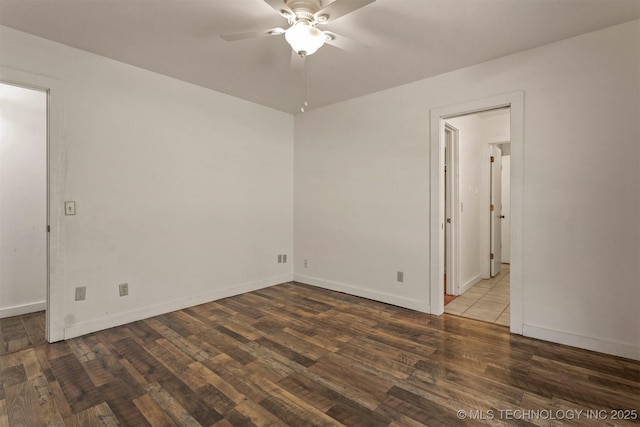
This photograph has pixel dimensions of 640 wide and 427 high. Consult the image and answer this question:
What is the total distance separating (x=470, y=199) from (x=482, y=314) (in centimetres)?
184

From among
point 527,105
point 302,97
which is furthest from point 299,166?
point 527,105

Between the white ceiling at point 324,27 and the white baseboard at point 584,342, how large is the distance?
8.07 ft

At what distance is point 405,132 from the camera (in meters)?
3.50

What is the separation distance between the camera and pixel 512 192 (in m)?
2.82

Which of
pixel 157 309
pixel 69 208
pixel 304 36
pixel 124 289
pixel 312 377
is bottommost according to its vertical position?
pixel 312 377

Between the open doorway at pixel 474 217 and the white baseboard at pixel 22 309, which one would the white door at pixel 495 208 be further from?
the white baseboard at pixel 22 309

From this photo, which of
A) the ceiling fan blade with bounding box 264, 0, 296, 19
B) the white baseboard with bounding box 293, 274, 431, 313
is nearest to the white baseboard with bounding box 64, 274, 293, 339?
the white baseboard with bounding box 293, 274, 431, 313

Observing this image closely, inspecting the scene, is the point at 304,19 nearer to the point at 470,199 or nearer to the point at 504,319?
the point at 504,319

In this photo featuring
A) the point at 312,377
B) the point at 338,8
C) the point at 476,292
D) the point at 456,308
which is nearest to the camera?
the point at 338,8

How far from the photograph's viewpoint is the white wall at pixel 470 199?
416cm

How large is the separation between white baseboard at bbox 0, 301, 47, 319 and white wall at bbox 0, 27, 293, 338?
1233mm

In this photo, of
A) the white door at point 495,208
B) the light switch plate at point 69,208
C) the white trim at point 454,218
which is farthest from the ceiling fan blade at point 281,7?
the white door at point 495,208

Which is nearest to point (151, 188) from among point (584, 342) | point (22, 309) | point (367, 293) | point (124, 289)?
point (124, 289)

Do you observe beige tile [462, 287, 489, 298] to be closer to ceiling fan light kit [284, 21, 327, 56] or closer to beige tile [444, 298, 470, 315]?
beige tile [444, 298, 470, 315]
